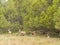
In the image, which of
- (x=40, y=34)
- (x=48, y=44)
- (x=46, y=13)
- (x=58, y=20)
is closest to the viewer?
(x=48, y=44)

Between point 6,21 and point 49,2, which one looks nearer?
point 49,2

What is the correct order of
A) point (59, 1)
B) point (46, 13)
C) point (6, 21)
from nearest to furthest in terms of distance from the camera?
point (59, 1)
point (46, 13)
point (6, 21)

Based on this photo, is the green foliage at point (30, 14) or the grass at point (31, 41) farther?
the green foliage at point (30, 14)

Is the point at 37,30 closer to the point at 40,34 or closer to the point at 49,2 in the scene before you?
the point at 40,34

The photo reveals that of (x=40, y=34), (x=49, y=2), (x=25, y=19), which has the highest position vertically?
(x=49, y=2)

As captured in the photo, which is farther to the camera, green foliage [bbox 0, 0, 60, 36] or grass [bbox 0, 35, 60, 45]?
green foliage [bbox 0, 0, 60, 36]

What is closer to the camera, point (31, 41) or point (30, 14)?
point (31, 41)

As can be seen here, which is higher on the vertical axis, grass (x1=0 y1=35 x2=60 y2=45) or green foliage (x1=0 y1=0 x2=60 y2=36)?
green foliage (x1=0 y1=0 x2=60 y2=36)

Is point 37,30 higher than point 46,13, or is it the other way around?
point 46,13

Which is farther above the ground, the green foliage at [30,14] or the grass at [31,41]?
the green foliage at [30,14]

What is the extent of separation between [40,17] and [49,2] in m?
2.41

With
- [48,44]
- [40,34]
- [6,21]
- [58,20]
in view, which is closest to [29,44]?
[48,44]

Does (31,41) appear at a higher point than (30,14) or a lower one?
lower

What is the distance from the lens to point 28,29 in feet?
94.8
